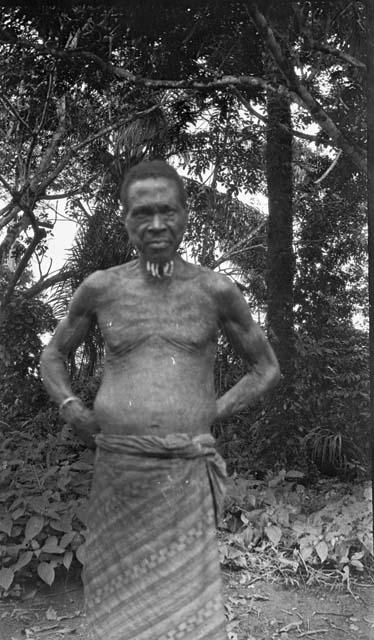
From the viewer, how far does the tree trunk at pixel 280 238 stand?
6691 millimetres

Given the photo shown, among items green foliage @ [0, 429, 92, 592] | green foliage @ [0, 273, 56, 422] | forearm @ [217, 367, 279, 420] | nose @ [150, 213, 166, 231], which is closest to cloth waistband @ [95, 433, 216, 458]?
forearm @ [217, 367, 279, 420]

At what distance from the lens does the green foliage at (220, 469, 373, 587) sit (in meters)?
4.60

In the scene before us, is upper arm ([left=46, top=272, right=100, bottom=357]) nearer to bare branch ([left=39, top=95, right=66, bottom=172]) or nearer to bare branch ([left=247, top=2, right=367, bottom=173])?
bare branch ([left=247, top=2, right=367, bottom=173])

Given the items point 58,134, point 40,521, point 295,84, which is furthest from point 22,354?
point 295,84

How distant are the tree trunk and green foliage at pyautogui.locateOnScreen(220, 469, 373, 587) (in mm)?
1660

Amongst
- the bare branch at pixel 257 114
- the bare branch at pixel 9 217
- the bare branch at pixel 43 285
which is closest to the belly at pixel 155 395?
the bare branch at pixel 257 114

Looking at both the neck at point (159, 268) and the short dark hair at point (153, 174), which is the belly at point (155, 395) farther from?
the short dark hair at point (153, 174)

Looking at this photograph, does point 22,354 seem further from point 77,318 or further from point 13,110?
point 77,318

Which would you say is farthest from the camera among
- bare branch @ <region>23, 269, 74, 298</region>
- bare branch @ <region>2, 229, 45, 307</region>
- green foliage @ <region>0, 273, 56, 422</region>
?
bare branch @ <region>23, 269, 74, 298</region>

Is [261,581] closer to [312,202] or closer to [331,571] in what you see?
[331,571]

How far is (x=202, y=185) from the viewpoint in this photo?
8.49 metres

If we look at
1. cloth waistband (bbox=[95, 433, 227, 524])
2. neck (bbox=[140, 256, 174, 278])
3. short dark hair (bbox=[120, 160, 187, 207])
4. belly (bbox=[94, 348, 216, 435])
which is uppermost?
short dark hair (bbox=[120, 160, 187, 207])

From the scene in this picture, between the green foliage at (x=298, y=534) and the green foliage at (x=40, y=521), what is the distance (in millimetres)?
1058

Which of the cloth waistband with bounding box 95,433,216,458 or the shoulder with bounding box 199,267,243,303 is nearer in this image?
the cloth waistband with bounding box 95,433,216,458
